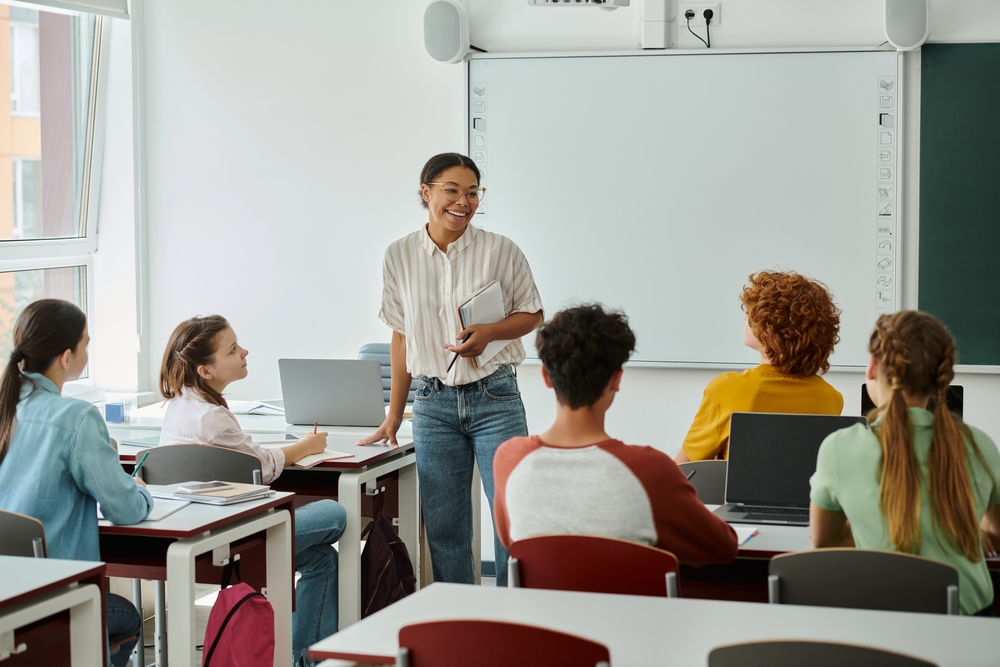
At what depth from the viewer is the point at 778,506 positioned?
2391 mm

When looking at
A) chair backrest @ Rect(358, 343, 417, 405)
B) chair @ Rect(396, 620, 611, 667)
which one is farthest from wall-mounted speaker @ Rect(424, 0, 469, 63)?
chair @ Rect(396, 620, 611, 667)

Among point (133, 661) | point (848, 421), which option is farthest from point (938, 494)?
point (133, 661)

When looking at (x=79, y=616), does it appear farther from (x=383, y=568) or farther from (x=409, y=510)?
(x=409, y=510)

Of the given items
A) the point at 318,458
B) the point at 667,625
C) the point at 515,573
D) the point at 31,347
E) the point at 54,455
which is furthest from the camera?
the point at 318,458

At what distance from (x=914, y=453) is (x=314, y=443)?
195 cm

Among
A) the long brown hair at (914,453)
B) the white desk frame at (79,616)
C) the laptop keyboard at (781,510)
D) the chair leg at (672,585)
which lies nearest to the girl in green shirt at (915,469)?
the long brown hair at (914,453)

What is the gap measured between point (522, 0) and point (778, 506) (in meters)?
2.95

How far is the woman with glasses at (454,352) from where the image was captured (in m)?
3.00

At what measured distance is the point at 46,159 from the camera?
4879 millimetres

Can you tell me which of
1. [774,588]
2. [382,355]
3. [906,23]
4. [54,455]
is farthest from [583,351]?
[906,23]

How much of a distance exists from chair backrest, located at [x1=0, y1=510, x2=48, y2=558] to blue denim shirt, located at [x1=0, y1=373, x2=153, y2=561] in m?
0.10

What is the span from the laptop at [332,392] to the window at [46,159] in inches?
73.1

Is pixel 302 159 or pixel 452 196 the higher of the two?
pixel 302 159

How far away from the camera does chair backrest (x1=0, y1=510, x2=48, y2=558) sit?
7.16 feet
